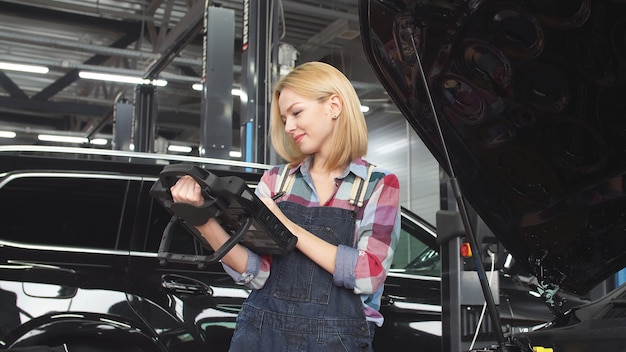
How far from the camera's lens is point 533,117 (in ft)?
6.18

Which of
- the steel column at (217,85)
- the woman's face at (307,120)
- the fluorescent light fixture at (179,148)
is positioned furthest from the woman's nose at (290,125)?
the fluorescent light fixture at (179,148)

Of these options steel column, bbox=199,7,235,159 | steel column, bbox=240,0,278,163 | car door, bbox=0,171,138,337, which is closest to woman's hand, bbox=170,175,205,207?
car door, bbox=0,171,138,337

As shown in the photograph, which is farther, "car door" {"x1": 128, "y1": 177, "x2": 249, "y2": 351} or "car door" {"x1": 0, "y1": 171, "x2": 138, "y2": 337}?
"car door" {"x1": 128, "y1": 177, "x2": 249, "y2": 351}

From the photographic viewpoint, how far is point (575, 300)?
444 cm

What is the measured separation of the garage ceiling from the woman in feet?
29.7

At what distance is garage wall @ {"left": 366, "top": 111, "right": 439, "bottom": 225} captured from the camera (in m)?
14.4

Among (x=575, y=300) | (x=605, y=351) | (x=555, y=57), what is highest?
(x=555, y=57)

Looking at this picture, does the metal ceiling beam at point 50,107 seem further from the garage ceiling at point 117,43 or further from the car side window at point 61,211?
the car side window at point 61,211

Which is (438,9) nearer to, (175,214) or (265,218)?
(265,218)

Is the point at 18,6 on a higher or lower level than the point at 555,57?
higher

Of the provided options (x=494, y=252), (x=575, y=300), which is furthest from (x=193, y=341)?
(x=575, y=300)

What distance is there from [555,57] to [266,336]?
94cm

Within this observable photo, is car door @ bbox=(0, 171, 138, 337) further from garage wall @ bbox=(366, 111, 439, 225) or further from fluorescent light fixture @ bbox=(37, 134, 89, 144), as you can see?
fluorescent light fixture @ bbox=(37, 134, 89, 144)

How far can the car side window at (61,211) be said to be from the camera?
3.60 m
